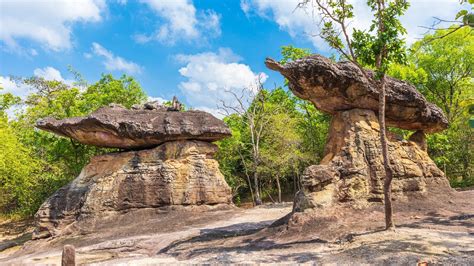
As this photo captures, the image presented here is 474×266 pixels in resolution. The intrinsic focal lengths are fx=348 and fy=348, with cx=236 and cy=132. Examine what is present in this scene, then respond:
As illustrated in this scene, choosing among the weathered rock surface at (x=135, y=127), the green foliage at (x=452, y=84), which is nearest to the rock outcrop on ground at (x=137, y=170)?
the weathered rock surface at (x=135, y=127)

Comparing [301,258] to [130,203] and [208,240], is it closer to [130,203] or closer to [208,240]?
[208,240]

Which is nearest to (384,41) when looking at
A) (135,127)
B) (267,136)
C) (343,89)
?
(343,89)

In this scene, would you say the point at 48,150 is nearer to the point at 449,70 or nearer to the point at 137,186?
the point at 137,186

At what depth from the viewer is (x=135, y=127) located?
61.5 ft

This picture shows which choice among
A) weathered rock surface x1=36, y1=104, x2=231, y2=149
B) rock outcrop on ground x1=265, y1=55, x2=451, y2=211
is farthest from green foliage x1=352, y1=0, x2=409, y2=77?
weathered rock surface x1=36, y1=104, x2=231, y2=149

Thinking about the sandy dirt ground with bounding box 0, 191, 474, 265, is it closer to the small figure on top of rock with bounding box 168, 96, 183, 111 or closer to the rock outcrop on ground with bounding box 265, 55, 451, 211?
the rock outcrop on ground with bounding box 265, 55, 451, 211

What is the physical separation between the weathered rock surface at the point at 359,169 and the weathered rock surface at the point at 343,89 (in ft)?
1.98

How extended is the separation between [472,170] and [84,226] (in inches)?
1112

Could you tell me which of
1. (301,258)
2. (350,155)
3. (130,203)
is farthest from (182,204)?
(301,258)

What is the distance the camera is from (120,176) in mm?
18906

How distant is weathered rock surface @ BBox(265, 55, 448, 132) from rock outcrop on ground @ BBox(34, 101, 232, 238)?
26.5 feet

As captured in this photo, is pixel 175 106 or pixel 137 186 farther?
pixel 175 106

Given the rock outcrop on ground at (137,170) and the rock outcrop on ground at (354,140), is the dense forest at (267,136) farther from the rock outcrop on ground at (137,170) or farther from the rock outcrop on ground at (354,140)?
the rock outcrop on ground at (354,140)

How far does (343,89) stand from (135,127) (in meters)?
11.1
